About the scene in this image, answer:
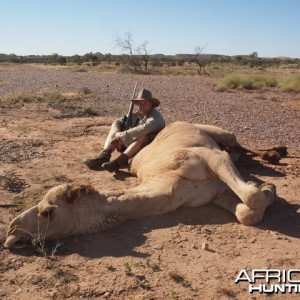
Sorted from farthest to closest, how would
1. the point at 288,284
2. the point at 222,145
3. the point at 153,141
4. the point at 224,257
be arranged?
the point at 222,145 < the point at 153,141 < the point at 224,257 < the point at 288,284

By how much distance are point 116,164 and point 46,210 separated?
2.90m

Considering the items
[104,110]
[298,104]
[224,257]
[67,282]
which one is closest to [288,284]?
[224,257]

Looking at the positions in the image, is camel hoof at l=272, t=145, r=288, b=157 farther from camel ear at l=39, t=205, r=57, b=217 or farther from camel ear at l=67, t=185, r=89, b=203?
camel ear at l=39, t=205, r=57, b=217

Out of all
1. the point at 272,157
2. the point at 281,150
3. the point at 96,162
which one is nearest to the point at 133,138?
the point at 96,162

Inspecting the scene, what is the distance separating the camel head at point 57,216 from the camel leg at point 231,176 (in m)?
1.60

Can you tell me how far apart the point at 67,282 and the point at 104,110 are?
10.5 metres

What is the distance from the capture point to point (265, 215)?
5922 millimetres

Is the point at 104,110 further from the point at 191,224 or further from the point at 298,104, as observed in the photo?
the point at 191,224

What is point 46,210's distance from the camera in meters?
4.86

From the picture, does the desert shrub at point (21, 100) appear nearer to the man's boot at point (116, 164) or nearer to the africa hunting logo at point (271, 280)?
the man's boot at point (116, 164)

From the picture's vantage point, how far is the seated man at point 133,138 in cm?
784

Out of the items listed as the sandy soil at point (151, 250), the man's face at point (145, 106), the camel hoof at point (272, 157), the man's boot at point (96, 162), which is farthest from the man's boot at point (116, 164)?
the camel hoof at point (272, 157)

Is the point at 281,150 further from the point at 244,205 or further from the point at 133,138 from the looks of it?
the point at 244,205

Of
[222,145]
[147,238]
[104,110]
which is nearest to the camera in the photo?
[147,238]
